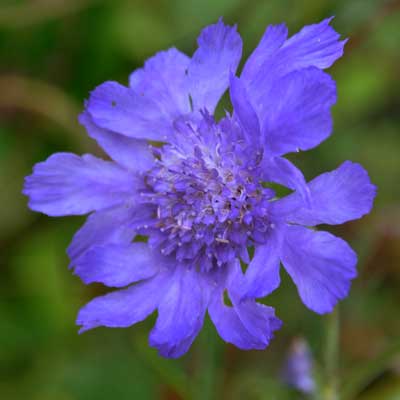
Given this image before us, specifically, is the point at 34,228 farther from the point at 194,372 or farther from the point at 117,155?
the point at 117,155

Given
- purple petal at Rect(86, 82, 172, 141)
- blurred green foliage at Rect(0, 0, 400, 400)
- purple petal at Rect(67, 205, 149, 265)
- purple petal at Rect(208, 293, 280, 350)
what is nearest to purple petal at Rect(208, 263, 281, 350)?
purple petal at Rect(208, 293, 280, 350)

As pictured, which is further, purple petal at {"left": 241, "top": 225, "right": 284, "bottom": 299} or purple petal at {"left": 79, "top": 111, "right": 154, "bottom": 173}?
purple petal at {"left": 79, "top": 111, "right": 154, "bottom": 173}

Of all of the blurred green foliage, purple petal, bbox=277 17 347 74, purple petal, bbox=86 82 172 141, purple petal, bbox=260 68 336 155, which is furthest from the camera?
the blurred green foliage

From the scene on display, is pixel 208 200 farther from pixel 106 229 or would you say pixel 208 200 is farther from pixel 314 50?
pixel 314 50

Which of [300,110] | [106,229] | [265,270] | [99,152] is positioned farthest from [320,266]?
[99,152]

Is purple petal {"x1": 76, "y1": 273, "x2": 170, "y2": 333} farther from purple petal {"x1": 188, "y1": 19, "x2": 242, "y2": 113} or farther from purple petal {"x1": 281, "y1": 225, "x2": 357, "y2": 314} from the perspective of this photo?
purple petal {"x1": 188, "y1": 19, "x2": 242, "y2": 113}

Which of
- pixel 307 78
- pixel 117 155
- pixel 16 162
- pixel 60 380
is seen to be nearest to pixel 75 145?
pixel 16 162

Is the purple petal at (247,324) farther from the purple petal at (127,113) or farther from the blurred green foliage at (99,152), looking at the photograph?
the blurred green foliage at (99,152)
